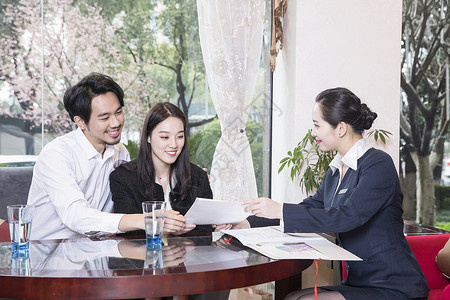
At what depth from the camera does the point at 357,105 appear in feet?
7.02

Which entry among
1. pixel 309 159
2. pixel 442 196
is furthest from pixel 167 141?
pixel 442 196

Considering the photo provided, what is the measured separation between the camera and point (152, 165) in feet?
8.41

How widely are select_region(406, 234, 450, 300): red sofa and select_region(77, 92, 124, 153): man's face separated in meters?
1.45

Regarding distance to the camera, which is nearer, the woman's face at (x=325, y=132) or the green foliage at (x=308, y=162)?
the woman's face at (x=325, y=132)

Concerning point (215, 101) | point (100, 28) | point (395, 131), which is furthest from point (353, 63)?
point (100, 28)

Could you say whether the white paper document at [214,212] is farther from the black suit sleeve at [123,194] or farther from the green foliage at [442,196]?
the green foliage at [442,196]

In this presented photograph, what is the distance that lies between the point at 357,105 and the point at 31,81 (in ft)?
10.8

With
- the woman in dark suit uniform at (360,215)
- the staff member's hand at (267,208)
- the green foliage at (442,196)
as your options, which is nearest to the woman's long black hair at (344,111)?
the woman in dark suit uniform at (360,215)

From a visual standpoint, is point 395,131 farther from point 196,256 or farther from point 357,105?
point 196,256

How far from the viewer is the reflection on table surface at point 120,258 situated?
152 centimetres

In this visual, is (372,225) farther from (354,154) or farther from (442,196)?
(442,196)

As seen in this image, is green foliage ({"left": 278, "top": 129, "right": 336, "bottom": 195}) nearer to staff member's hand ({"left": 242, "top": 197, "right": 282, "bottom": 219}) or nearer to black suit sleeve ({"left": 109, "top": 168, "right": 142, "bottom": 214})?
black suit sleeve ({"left": 109, "top": 168, "right": 142, "bottom": 214})

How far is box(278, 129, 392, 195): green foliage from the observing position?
3689mm

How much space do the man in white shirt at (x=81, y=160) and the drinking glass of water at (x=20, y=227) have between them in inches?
20.3
